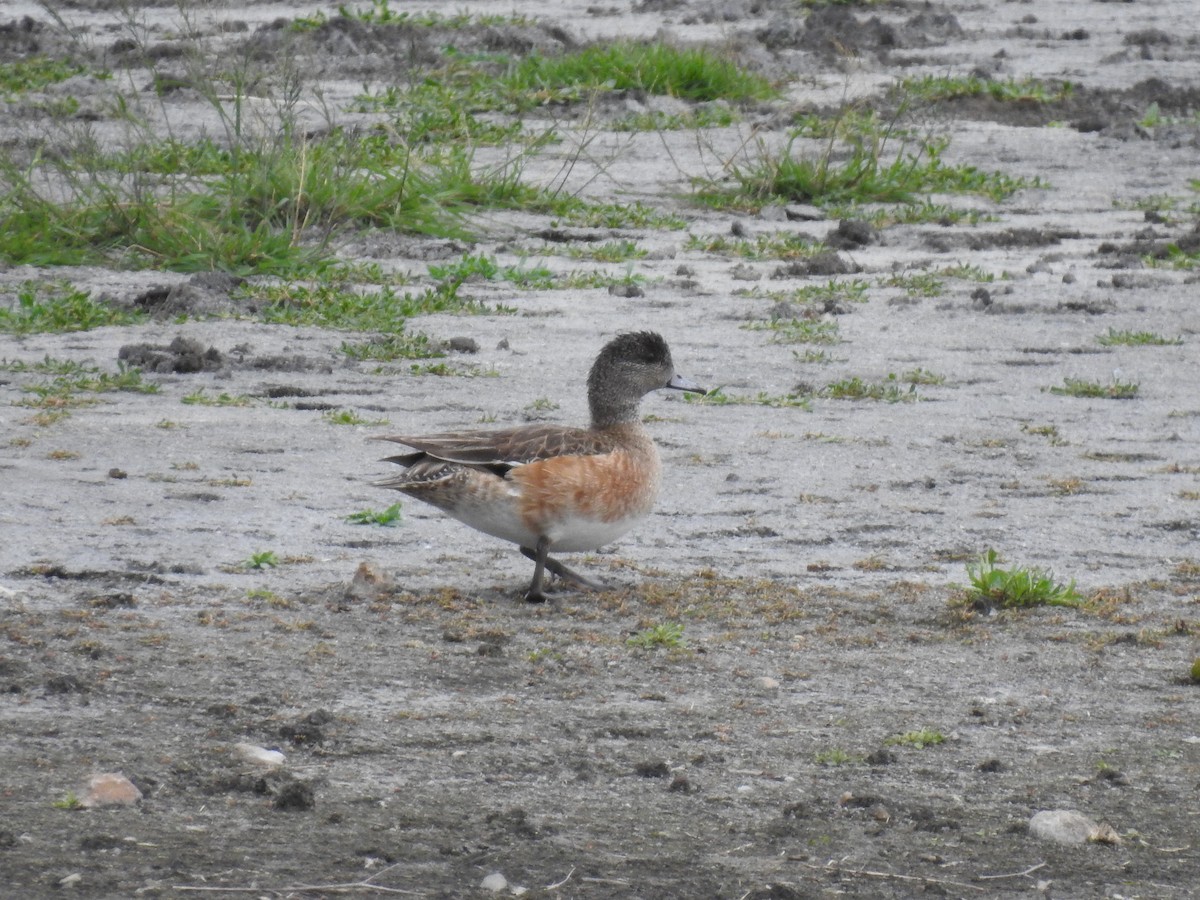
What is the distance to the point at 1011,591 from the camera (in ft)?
19.7

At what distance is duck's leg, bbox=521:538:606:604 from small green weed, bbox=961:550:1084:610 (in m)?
1.17

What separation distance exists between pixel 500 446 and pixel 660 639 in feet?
2.88

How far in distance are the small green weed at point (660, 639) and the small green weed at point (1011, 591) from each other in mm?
992

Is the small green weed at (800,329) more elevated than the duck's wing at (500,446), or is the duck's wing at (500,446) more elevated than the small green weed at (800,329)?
the duck's wing at (500,446)

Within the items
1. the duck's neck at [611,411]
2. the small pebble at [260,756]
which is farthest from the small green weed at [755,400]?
the small pebble at [260,756]

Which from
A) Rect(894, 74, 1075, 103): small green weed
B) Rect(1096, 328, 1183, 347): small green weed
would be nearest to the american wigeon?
Rect(1096, 328, 1183, 347): small green weed

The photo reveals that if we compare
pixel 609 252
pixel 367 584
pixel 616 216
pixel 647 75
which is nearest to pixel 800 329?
pixel 609 252

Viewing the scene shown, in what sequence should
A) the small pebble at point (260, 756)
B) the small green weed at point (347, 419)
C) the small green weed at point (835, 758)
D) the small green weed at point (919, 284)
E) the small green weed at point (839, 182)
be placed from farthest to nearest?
the small green weed at point (839, 182)
the small green weed at point (919, 284)
the small green weed at point (347, 419)
the small green weed at point (835, 758)
the small pebble at point (260, 756)

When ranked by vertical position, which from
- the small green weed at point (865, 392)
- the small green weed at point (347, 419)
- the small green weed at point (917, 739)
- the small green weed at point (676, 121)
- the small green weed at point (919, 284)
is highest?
the small green weed at point (676, 121)

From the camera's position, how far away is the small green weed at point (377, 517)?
6.96 m

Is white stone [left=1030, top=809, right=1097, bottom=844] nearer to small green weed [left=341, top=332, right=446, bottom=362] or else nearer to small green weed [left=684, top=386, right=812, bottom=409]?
small green weed [left=684, top=386, right=812, bottom=409]

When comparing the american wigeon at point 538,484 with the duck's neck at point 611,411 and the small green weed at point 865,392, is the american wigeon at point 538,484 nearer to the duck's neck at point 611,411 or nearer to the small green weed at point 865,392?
the duck's neck at point 611,411

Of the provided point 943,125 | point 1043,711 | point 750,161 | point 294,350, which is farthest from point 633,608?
point 943,125

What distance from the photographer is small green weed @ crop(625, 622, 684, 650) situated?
5.64 m
